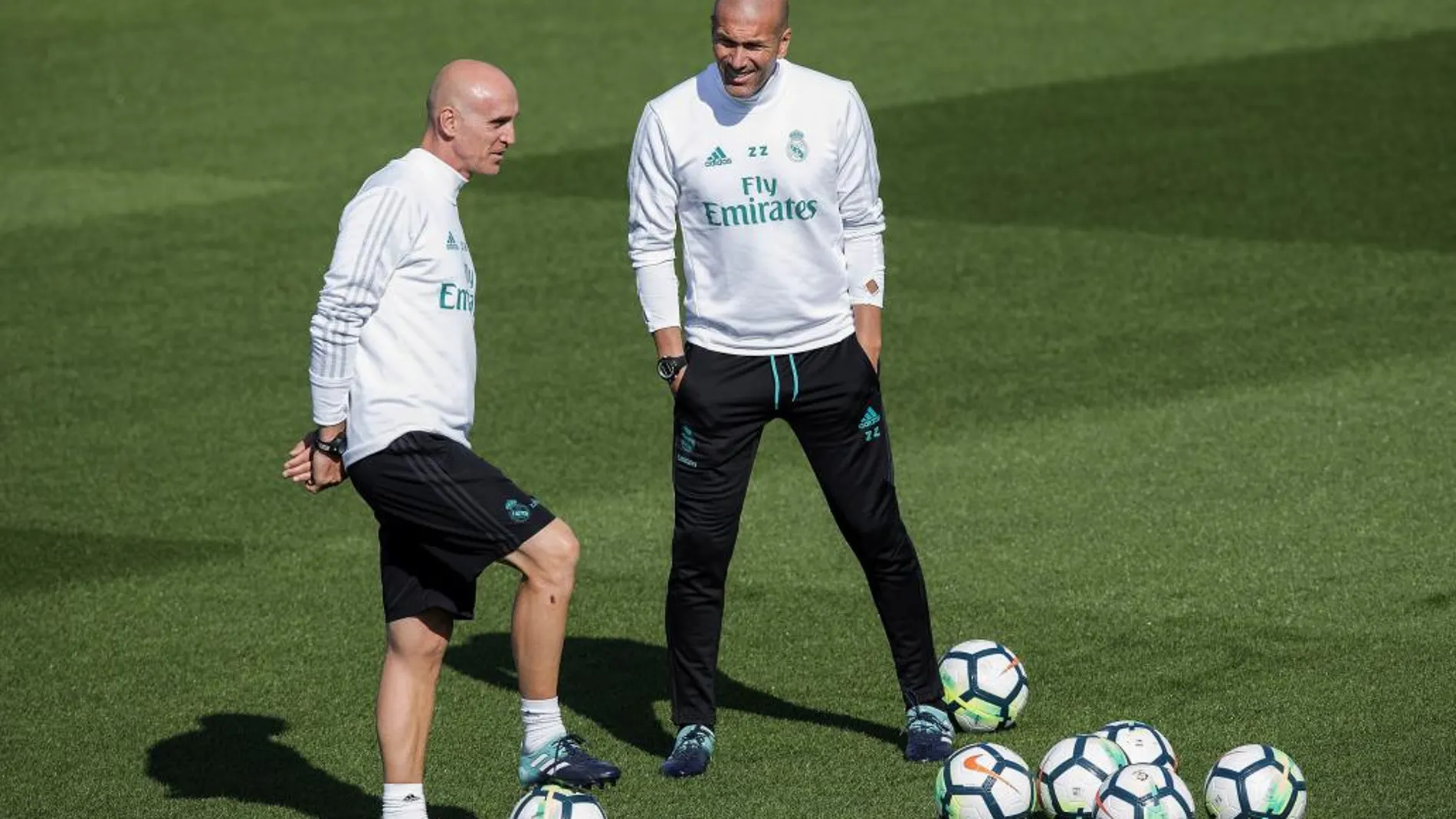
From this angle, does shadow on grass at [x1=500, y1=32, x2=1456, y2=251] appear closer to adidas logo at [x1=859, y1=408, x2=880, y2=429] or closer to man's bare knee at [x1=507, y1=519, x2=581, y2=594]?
adidas logo at [x1=859, y1=408, x2=880, y2=429]

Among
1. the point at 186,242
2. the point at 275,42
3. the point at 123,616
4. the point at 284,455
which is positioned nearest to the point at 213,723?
the point at 123,616

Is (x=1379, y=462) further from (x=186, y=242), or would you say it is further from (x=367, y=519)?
(x=186, y=242)

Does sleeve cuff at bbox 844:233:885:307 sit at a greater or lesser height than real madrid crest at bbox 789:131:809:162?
lesser

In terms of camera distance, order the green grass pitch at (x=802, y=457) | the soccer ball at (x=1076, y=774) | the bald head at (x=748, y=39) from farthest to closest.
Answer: the green grass pitch at (x=802, y=457)
the bald head at (x=748, y=39)
the soccer ball at (x=1076, y=774)

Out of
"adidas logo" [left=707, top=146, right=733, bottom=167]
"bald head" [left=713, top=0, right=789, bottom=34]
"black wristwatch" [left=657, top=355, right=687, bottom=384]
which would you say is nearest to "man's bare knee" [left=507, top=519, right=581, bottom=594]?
"black wristwatch" [left=657, top=355, right=687, bottom=384]

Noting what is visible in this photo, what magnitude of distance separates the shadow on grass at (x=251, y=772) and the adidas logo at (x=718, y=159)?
2302 millimetres

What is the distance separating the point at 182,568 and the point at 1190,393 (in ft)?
18.4

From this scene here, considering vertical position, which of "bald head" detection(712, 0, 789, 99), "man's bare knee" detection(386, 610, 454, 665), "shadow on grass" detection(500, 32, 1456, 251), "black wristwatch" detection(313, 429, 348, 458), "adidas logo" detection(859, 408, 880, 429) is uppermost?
"shadow on grass" detection(500, 32, 1456, 251)

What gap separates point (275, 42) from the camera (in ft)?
90.8

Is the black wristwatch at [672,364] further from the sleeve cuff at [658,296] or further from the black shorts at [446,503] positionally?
the black shorts at [446,503]

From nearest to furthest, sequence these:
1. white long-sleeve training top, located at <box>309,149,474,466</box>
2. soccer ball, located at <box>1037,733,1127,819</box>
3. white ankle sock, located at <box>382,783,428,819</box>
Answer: white long-sleeve training top, located at <box>309,149,474,466</box> < white ankle sock, located at <box>382,783,428,819</box> < soccer ball, located at <box>1037,733,1127,819</box>

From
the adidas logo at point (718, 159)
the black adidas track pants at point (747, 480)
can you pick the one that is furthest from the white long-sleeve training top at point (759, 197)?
the black adidas track pants at point (747, 480)

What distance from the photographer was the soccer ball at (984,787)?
23.5 feet

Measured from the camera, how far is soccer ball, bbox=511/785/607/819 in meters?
6.99
